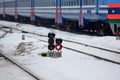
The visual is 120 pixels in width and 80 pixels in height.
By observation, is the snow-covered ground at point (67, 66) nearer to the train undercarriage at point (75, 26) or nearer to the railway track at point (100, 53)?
the railway track at point (100, 53)

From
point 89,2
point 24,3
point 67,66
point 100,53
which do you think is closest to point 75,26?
point 89,2

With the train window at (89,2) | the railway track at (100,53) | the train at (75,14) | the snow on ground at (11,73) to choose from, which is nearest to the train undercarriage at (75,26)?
the train at (75,14)

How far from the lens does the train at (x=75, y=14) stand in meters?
17.7

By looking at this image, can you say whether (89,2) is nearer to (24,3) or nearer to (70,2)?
(70,2)

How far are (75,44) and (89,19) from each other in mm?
4039

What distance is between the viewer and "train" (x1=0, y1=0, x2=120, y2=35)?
17.7 metres

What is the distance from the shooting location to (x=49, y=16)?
2995 centimetres

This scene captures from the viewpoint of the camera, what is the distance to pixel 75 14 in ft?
79.0

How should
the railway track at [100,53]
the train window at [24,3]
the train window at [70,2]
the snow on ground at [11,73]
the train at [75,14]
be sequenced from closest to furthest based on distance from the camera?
1. the snow on ground at [11,73]
2. the railway track at [100,53]
3. the train at [75,14]
4. the train window at [70,2]
5. the train window at [24,3]

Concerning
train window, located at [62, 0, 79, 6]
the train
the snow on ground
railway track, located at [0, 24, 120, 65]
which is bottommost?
railway track, located at [0, 24, 120, 65]

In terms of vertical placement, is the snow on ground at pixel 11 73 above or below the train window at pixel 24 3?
below

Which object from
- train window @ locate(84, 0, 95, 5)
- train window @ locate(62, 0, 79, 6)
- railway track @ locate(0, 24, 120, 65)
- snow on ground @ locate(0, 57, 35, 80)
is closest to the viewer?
snow on ground @ locate(0, 57, 35, 80)

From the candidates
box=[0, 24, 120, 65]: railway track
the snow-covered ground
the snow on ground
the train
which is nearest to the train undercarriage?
the train

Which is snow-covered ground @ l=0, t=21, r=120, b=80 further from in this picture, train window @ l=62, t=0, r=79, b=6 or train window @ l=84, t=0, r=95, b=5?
train window @ l=62, t=0, r=79, b=6
